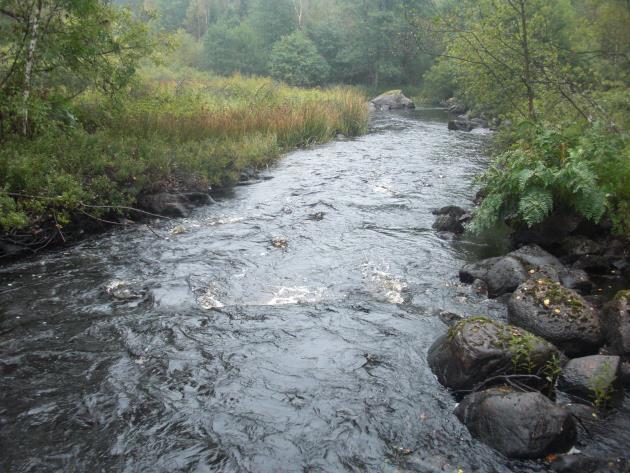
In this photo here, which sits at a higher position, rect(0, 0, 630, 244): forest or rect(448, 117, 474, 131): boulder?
rect(0, 0, 630, 244): forest

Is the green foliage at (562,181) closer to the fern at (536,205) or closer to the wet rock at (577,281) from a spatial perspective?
the fern at (536,205)

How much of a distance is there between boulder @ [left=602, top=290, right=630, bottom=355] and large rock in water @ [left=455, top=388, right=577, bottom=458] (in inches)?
69.3

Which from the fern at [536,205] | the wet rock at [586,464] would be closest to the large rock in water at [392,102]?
the fern at [536,205]

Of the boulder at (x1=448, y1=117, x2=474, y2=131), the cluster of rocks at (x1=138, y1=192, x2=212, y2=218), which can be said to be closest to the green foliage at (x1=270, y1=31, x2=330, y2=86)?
the boulder at (x1=448, y1=117, x2=474, y2=131)

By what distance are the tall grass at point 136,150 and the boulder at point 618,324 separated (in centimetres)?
807

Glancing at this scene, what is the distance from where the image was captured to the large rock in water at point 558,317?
591cm

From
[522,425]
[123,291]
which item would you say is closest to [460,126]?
[123,291]

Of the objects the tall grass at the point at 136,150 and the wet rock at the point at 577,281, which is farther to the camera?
the tall grass at the point at 136,150

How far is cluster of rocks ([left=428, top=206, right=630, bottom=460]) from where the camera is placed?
176 inches

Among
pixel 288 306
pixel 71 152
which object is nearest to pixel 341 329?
pixel 288 306

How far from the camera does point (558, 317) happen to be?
6012 mm

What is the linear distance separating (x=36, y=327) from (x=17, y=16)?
7.17 meters

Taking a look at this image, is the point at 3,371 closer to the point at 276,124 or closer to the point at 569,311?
the point at 569,311

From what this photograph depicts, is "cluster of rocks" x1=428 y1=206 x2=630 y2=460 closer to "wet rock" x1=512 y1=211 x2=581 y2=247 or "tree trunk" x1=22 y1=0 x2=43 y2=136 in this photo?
"wet rock" x1=512 y1=211 x2=581 y2=247
